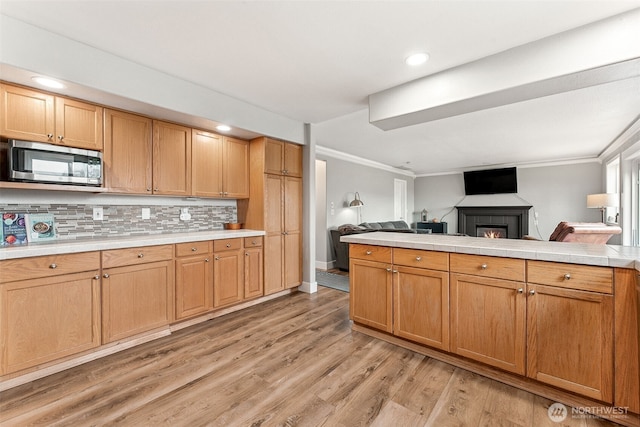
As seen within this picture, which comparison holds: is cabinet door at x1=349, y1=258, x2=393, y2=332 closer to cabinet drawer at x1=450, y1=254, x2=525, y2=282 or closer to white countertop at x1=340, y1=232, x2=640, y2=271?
white countertop at x1=340, y1=232, x2=640, y2=271

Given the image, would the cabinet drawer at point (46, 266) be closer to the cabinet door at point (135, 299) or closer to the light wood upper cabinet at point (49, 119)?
the cabinet door at point (135, 299)

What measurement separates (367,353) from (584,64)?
2.62m

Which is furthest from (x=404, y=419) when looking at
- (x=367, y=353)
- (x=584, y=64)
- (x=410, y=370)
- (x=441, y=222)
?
(x=441, y=222)

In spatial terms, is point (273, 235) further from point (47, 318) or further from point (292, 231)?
point (47, 318)

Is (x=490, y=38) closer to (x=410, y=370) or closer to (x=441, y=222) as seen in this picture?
(x=410, y=370)

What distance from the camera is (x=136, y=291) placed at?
2434 millimetres

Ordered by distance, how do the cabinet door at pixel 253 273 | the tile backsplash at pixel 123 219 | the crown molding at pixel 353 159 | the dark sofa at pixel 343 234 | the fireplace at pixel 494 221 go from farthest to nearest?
the fireplace at pixel 494 221, the crown molding at pixel 353 159, the dark sofa at pixel 343 234, the cabinet door at pixel 253 273, the tile backsplash at pixel 123 219

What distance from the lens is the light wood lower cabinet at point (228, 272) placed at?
9.97ft

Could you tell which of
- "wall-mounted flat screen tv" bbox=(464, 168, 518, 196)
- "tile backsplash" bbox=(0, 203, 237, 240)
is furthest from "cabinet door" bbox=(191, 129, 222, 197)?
"wall-mounted flat screen tv" bbox=(464, 168, 518, 196)

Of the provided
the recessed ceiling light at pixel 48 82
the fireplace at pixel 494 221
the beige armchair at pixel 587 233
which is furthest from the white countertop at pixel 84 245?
the fireplace at pixel 494 221

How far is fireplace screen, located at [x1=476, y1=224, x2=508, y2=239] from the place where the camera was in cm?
767

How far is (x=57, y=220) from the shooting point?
7.97 ft

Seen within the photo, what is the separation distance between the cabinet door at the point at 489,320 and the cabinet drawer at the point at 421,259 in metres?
0.12

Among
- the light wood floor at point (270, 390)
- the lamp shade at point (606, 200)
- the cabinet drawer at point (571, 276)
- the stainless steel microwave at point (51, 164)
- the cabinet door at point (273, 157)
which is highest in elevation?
the cabinet door at point (273, 157)
